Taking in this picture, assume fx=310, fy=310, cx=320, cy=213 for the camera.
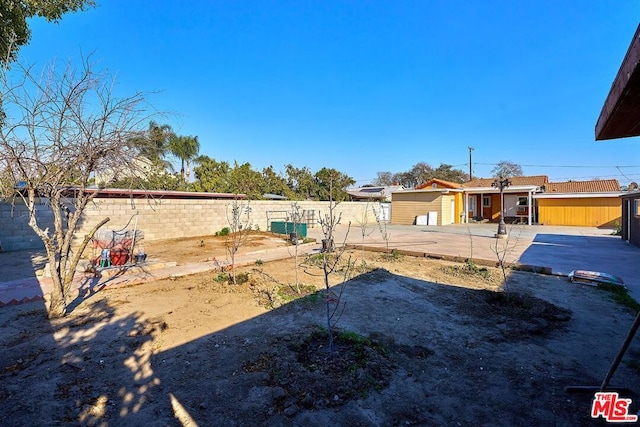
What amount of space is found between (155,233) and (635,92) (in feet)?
46.7

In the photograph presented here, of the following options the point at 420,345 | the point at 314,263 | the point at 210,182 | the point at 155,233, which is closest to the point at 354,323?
the point at 420,345

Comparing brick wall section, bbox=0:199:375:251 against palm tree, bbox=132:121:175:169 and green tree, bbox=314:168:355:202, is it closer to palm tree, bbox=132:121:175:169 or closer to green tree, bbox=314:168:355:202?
palm tree, bbox=132:121:175:169

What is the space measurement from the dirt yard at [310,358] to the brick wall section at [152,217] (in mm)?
4699

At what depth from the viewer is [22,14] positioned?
5035 mm

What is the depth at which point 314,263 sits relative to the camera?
26.9ft

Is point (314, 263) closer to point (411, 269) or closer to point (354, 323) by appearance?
point (411, 269)

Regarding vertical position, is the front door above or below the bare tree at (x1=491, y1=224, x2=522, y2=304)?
above

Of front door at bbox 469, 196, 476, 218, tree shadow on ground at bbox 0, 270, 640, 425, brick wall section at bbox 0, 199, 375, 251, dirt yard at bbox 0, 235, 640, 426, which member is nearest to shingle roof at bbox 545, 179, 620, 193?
front door at bbox 469, 196, 476, 218

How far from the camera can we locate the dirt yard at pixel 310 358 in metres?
2.36

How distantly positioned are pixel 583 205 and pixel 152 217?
82.9ft

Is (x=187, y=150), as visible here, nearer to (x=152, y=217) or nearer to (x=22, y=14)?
(x=152, y=217)

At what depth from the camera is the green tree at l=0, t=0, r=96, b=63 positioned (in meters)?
4.60

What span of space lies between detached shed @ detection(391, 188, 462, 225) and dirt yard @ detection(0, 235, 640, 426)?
55.3 feet

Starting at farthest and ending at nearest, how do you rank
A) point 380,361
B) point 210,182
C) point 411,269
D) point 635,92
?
1. point 210,182
2. point 411,269
3. point 380,361
4. point 635,92
